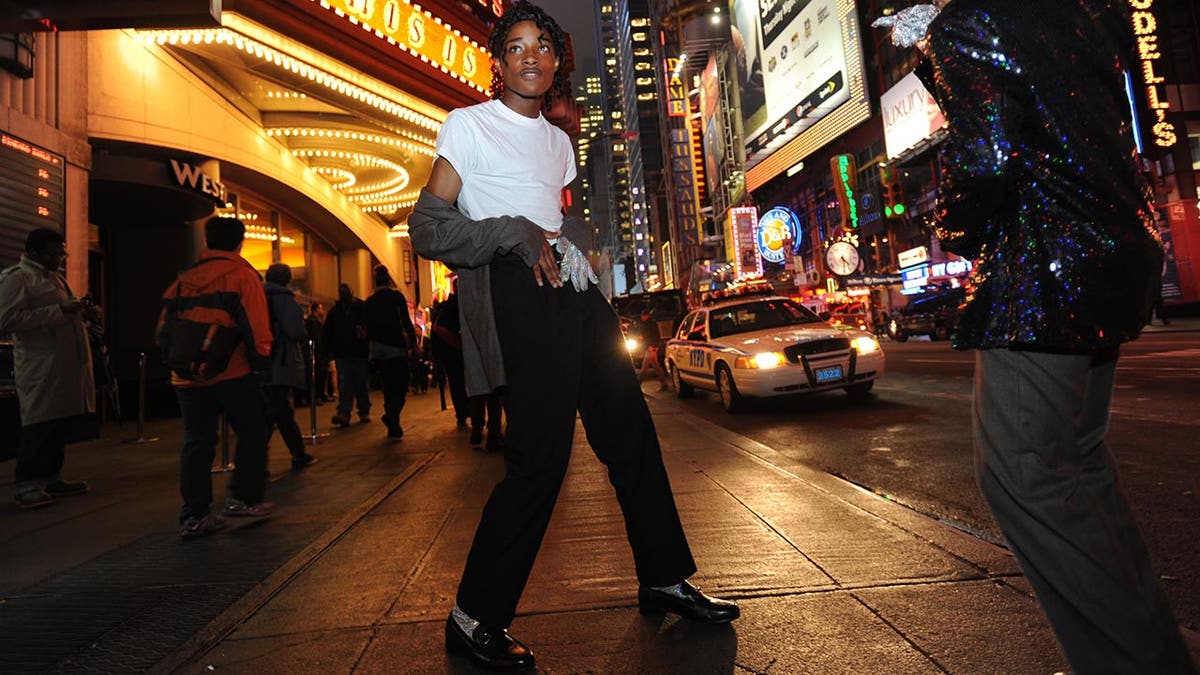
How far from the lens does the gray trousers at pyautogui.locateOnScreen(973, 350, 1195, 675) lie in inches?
51.6

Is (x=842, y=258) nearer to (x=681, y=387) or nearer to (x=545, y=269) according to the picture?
(x=681, y=387)

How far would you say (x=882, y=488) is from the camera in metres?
4.20

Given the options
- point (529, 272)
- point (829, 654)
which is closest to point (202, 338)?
point (529, 272)

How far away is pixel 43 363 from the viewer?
5.11 meters

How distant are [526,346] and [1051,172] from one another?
1.40 meters

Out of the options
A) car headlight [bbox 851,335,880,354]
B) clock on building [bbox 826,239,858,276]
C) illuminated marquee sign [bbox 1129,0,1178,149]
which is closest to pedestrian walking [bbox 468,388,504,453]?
car headlight [bbox 851,335,880,354]

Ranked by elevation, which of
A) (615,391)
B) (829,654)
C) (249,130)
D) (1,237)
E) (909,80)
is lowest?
(829,654)

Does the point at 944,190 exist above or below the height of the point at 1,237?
below

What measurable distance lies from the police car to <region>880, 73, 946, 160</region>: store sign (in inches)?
1119

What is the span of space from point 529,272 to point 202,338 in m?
2.74

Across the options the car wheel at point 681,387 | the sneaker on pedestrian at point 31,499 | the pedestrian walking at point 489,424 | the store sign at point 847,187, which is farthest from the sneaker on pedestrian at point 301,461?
the store sign at point 847,187

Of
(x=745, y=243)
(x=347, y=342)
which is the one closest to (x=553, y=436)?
(x=347, y=342)

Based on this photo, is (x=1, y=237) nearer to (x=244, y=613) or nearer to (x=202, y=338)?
Answer: (x=202, y=338)

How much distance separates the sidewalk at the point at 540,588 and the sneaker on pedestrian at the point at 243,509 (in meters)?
0.16
